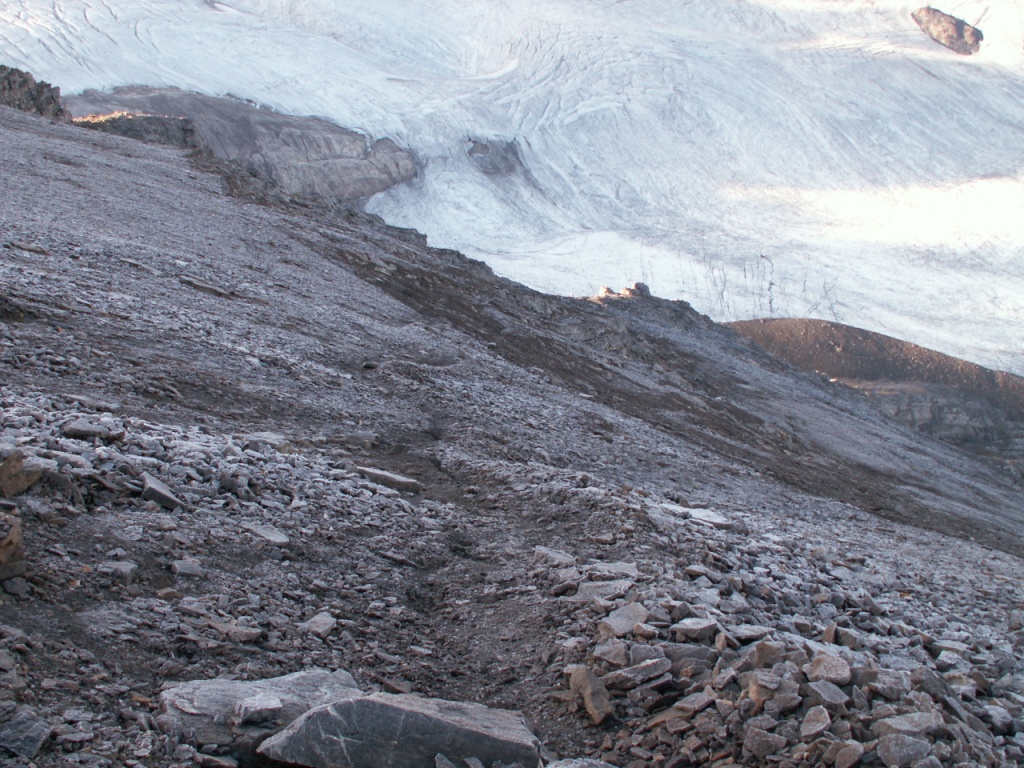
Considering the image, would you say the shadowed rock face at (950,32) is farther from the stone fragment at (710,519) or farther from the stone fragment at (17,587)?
the stone fragment at (17,587)

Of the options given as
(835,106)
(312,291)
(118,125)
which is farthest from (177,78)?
(835,106)

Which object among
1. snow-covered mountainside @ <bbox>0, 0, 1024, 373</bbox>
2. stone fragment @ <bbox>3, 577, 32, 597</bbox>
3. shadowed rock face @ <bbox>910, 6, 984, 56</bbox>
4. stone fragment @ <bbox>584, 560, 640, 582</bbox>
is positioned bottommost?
stone fragment @ <bbox>3, 577, 32, 597</bbox>

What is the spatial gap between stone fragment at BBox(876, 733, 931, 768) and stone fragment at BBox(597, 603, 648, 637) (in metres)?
1.19

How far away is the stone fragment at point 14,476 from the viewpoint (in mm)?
4141

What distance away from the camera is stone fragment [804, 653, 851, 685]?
352cm

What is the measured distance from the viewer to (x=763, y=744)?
323 centimetres

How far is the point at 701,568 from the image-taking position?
5047mm

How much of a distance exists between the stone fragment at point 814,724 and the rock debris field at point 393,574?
11 millimetres

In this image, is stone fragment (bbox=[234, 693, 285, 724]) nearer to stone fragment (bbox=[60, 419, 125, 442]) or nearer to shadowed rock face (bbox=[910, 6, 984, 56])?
stone fragment (bbox=[60, 419, 125, 442])

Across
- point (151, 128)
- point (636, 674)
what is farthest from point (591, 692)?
point (151, 128)

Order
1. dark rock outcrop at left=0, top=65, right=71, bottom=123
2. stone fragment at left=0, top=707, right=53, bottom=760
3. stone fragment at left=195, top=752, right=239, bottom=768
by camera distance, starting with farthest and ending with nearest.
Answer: dark rock outcrop at left=0, top=65, right=71, bottom=123, stone fragment at left=195, top=752, right=239, bottom=768, stone fragment at left=0, top=707, right=53, bottom=760

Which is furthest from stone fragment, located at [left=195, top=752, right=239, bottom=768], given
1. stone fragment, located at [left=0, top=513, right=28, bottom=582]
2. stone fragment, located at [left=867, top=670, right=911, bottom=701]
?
stone fragment, located at [left=867, top=670, right=911, bottom=701]

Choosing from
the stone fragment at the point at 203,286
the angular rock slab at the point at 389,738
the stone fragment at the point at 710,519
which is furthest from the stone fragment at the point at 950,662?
the stone fragment at the point at 203,286

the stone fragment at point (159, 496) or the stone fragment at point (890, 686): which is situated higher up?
the stone fragment at point (890, 686)
